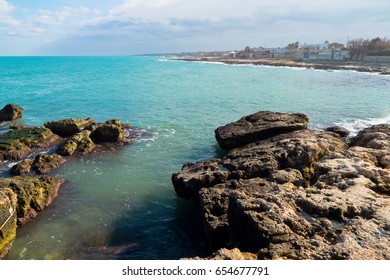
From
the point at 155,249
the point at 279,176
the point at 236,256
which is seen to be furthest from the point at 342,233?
the point at 155,249

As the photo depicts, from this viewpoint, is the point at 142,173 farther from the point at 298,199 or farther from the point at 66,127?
the point at 298,199

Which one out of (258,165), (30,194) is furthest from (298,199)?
(30,194)

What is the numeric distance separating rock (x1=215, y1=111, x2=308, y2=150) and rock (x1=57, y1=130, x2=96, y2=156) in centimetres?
1141

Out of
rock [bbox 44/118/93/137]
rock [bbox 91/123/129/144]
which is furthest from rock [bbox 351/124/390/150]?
rock [bbox 44/118/93/137]

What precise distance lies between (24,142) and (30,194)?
11.8m

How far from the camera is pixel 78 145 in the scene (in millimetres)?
27312

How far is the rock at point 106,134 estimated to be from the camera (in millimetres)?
29359

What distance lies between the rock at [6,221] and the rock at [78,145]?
36.7 feet

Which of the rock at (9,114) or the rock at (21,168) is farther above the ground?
the rock at (9,114)

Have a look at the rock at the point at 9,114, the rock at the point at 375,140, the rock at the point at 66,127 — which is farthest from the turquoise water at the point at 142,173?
the rock at the point at 375,140

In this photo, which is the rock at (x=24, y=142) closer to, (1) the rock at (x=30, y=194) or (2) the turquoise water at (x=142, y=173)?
(2) the turquoise water at (x=142, y=173)

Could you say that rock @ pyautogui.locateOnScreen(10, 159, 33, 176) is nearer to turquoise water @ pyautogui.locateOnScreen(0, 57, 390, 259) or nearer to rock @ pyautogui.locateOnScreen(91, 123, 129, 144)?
turquoise water @ pyautogui.locateOnScreen(0, 57, 390, 259)

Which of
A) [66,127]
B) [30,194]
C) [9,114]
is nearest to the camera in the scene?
[30,194]
